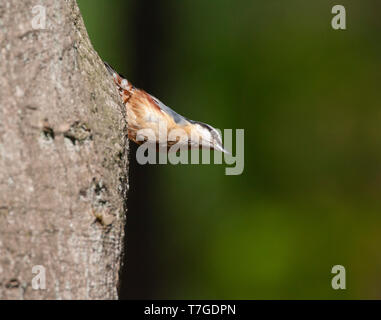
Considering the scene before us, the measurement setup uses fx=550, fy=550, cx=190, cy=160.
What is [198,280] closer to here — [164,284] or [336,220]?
[164,284]

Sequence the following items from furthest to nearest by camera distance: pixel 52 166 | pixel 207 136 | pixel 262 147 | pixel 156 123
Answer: pixel 262 147 < pixel 207 136 < pixel 156 123 < pixel 52 166

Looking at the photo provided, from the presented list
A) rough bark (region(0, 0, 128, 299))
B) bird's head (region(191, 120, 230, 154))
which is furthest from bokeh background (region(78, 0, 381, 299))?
rough bark (region(0, 0, 128, 299))

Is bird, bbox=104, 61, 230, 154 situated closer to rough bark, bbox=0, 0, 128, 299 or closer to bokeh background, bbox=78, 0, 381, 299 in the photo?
rough bark, bbox=0, 0, 128, 299

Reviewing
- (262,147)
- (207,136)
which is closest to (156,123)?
(207,136)

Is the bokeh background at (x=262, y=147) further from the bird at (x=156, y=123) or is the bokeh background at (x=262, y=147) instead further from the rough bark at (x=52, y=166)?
the rough bark at (x=52, y=166)

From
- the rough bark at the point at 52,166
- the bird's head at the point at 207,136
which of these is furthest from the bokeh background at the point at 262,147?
the rough bark at the point at 52,166

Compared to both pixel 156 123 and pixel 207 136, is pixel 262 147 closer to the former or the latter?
pixel 207 136

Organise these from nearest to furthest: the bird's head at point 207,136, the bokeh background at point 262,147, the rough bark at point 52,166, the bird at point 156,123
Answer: the rough bark at point 52,166, the bird at point 156,123, the bird's head at point 207,136, the bokeh background at point 262,147
